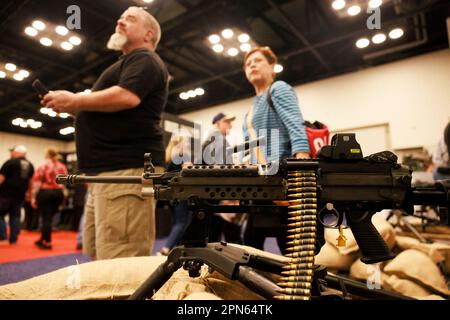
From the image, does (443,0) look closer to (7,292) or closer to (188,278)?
(188,278)

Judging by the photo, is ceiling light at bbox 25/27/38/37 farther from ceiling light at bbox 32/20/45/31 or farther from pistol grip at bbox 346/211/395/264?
pistol grip at bbox 346/211/395/264

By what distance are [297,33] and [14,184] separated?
4.94m

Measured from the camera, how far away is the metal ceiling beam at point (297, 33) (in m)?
4.14

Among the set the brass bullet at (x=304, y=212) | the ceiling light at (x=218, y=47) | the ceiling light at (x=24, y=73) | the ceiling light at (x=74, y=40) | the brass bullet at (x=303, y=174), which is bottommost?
the brass bullet at (x=304, y=212)

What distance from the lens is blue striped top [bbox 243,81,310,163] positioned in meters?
1.32

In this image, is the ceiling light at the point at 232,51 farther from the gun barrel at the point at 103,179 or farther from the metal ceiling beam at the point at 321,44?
the gun barrel at the point at 103,179

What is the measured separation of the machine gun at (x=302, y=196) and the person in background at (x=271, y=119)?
19 cm

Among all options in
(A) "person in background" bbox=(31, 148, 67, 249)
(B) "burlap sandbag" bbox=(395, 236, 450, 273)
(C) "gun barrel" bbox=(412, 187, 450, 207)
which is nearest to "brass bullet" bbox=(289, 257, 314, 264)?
(C) "gun barrel" bbox=(412, 187, 450, 207)

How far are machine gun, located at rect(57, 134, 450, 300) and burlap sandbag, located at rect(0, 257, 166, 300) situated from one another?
224mm

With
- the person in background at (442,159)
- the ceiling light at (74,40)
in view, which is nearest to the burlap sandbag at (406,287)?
the person in background at (442,159)

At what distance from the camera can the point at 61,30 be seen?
1702 mm

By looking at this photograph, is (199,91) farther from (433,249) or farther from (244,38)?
(433,249)

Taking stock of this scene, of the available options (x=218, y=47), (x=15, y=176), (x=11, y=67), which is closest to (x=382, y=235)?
(x=11, y=67)

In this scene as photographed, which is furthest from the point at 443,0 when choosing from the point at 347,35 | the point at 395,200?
the point at 395,200
